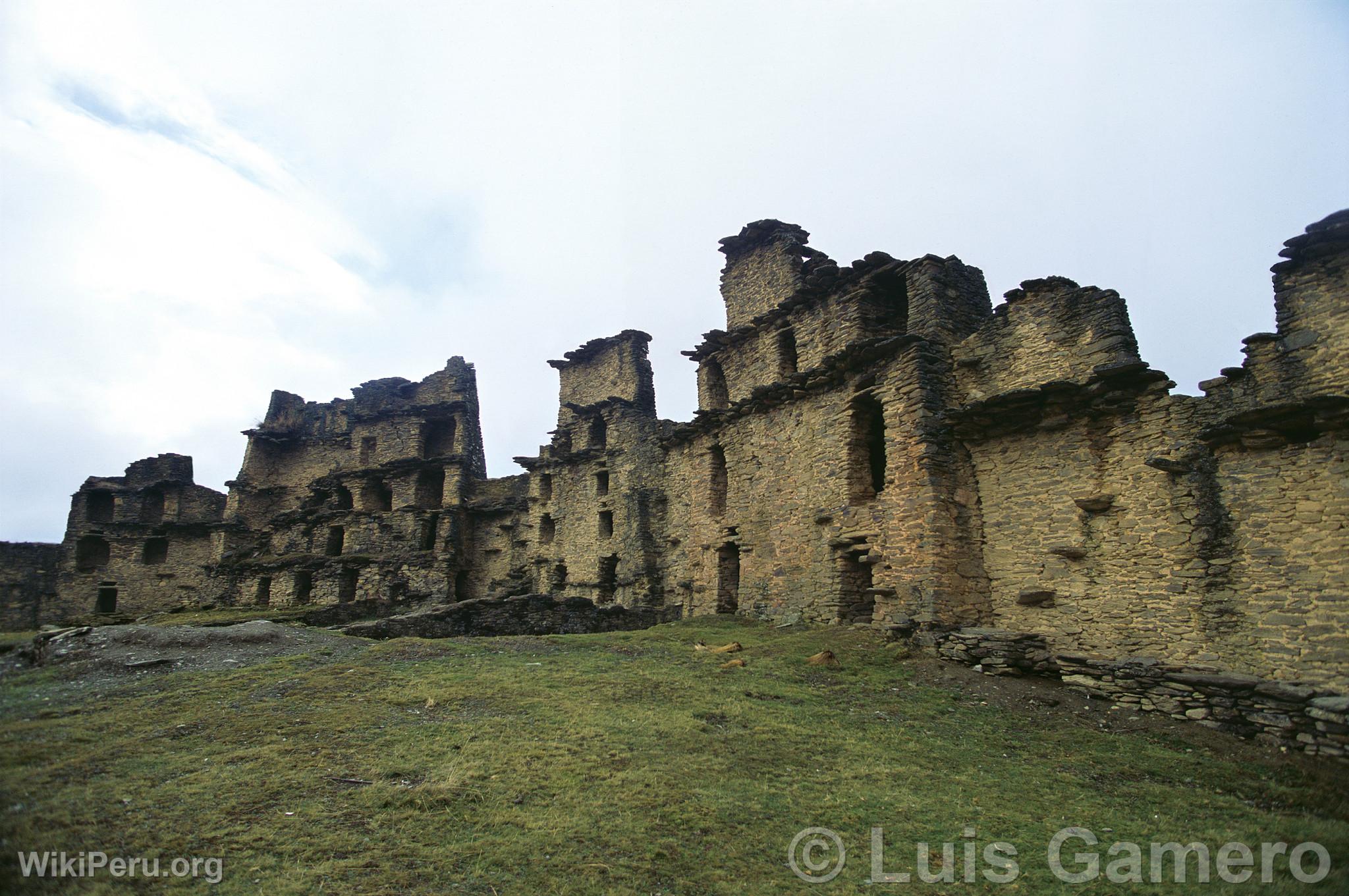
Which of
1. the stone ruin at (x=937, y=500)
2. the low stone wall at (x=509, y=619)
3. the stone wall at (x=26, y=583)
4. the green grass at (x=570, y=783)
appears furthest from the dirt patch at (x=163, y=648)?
the stone wall at (x=26, y=583)

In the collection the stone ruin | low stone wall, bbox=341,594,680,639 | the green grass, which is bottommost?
the green grass

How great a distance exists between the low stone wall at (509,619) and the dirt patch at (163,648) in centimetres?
224

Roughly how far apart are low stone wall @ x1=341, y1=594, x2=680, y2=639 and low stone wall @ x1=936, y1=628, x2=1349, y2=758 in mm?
10354

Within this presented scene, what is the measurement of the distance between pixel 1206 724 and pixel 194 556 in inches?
1824

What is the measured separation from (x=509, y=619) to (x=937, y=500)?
11.3 metres

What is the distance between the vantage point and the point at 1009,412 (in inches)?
561

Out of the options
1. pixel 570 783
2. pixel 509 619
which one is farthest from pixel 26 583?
pixel 570 783

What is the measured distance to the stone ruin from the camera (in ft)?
33.1

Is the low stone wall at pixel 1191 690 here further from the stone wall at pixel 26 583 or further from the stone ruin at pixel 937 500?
the stone wall at pixel 26 583

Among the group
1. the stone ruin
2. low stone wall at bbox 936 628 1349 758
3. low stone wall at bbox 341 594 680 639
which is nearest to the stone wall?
the stone ruin

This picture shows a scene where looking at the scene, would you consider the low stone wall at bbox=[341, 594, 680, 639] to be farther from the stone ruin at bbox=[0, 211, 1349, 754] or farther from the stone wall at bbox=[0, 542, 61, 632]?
the stone wall at bbox=[0, 542, 61, 632]

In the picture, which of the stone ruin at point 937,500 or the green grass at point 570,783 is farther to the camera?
the stone ruin at point 937,500

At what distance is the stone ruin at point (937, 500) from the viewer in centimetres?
1009

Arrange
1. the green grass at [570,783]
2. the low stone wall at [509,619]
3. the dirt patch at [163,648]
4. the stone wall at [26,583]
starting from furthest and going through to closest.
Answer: the stone wall at [26,583], the low stone wall at [509,619], the dirt patch at [163,648], the green grass at [570,783]
